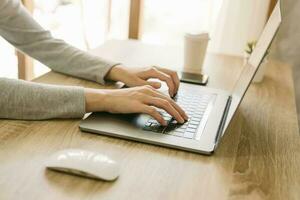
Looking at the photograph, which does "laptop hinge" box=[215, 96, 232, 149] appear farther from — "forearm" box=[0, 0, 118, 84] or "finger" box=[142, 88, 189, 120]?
"forearm" box=[0, 0, 118, 84]

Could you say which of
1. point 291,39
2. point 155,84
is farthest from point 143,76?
point 291,39

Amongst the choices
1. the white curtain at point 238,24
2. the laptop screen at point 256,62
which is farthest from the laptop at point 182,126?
the white curtain at point 238,24

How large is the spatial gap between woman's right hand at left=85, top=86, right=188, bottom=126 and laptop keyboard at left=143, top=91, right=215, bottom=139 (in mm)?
16

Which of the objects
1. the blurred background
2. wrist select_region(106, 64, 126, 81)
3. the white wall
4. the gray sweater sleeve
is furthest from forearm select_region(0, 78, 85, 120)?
the white wall

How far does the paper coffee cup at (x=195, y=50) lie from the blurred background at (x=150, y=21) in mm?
413

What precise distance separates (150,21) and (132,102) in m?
1.27

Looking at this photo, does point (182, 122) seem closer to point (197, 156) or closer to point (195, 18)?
point (197, 156)

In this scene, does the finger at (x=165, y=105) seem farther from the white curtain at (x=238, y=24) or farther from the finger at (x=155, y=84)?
the white curtain at (x=238, y=24)

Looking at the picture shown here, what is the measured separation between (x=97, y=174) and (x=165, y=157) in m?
0.16

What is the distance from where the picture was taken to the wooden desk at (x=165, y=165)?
0.64 metres

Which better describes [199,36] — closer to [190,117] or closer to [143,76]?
[143,76]

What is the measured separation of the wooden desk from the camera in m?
0.64

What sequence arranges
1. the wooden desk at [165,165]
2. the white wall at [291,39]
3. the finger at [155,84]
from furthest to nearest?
the white wall at [291,39], the finger at [155,84], the wooden desk at [165,165]

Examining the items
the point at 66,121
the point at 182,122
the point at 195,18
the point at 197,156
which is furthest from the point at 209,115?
the point at 195,18
